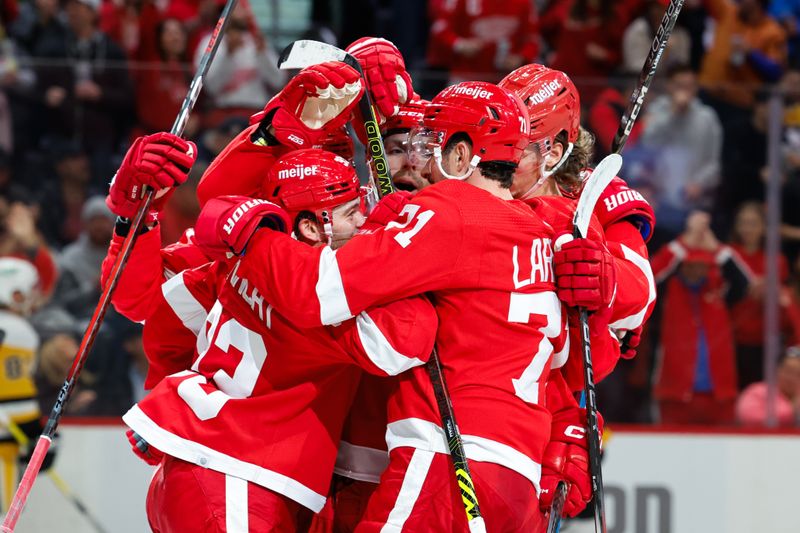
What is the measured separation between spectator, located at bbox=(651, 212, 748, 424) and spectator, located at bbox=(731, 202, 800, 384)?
40mm

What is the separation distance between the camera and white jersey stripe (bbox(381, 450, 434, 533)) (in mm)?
2625

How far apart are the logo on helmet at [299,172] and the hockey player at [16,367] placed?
245 cm

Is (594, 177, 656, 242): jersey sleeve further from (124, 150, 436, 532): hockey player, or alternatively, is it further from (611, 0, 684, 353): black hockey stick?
(124, 150, 436, 532): hockey player

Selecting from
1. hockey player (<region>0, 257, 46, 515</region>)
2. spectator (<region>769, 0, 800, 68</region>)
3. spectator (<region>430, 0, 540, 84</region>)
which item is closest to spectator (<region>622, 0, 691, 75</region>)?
spectator (<region>430, 0, 540, 84</region>)

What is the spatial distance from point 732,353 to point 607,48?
1964 mm

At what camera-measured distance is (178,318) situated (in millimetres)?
3141

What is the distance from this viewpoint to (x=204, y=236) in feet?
8.87

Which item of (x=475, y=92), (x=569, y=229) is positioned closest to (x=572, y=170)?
(x=569, y=229)

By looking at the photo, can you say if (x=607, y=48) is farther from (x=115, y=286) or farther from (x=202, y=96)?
(x=115, y=286)

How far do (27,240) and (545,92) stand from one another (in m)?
2.63

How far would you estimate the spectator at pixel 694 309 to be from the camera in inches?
201

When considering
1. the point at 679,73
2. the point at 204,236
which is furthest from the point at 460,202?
the point at 679,73

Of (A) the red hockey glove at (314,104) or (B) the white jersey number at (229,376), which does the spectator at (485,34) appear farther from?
(B) the white jersey number at (229,376)

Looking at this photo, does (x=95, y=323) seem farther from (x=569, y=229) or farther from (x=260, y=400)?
(x=569, y=229)
